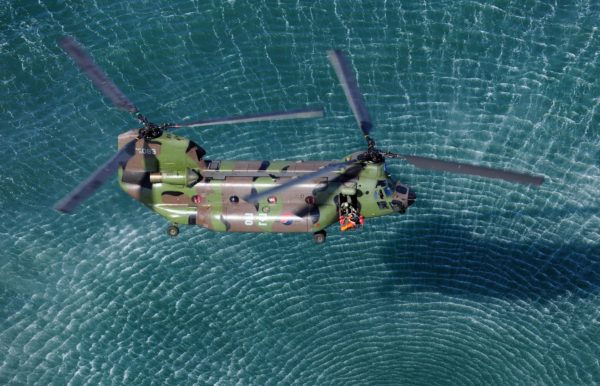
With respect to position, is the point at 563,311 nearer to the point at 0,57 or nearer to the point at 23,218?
the point at 23,218

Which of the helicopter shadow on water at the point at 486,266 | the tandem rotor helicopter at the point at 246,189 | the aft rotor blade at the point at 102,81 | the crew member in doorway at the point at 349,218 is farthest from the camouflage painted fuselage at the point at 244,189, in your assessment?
the helicopter shadow on water at the point at 486,266

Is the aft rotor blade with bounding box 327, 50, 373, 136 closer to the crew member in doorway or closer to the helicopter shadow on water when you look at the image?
the crew member in doorway

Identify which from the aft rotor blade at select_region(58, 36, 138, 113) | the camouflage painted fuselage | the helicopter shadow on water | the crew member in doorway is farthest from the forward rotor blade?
the aft rotor blade at select_region(58, 36, 138, 113)

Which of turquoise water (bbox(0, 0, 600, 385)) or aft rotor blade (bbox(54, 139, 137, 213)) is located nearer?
aft rotor blade (bbox(54, 139, 137, 213))

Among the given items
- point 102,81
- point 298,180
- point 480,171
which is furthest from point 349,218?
point 102,81

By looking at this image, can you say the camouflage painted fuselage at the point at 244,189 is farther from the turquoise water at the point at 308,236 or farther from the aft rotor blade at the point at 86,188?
the turquoise water at the point at 308,236

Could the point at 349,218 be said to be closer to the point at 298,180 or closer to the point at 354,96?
the point at 298,180
